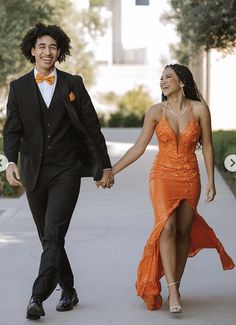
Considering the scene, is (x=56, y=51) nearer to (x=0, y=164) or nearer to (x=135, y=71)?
(x=0, y=164)

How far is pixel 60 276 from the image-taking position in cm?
698

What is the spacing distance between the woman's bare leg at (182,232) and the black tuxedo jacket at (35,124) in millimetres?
612

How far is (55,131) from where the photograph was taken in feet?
22.0

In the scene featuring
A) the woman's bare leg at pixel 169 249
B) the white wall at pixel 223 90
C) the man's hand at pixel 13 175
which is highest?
the man's hand at pixel 13 175

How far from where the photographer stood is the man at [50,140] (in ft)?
21.9

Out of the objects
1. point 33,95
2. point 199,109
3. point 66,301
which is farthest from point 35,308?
point 199,109

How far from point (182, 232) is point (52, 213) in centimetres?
94

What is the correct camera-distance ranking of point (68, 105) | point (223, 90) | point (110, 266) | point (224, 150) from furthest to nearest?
point (223, 90) → point (224, 150) → point (110, 266) → point (68, 105)

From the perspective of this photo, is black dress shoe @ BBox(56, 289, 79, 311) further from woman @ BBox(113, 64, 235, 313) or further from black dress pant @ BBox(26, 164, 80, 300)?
woman @ BBox(113, 64, 235, 313)

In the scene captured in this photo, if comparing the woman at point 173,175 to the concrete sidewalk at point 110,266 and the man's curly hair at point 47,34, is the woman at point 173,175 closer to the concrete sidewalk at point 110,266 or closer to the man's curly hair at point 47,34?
the concrete sidewalk at point 110,266

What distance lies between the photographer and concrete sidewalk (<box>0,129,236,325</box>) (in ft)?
22.4

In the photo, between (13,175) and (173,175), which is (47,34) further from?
(173,175)

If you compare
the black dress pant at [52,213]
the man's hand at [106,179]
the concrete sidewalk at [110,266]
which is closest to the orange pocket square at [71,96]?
the black dress pant at [52,213]

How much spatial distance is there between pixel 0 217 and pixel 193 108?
5.91 m
